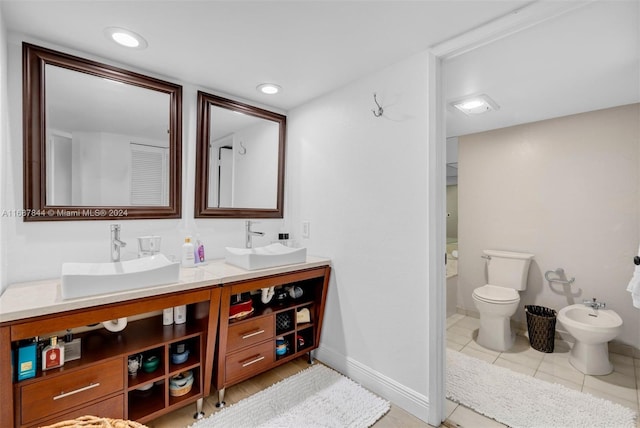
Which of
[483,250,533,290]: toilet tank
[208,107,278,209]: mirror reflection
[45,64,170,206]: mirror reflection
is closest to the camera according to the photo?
[45,64,170,206]: mirror reflection

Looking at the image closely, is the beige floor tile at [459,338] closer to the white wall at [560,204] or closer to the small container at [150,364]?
the white wall at [560,204]

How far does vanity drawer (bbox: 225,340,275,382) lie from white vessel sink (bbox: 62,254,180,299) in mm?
661

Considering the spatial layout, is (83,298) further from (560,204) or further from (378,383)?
(560,204)

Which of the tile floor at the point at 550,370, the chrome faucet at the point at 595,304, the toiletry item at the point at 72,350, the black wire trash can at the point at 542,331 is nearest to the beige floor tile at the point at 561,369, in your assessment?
the tile floor at the point at 550,370

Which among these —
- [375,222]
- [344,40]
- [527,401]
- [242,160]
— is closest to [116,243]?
[242,160]

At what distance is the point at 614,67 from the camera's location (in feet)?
5.80

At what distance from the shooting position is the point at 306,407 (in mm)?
1744

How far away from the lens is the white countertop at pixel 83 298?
114 centimetres

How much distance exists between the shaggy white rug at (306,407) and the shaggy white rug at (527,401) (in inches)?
23.4

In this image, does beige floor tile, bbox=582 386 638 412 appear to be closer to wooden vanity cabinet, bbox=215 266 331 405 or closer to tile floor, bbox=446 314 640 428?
tile floor, bbox=446 314 640 428

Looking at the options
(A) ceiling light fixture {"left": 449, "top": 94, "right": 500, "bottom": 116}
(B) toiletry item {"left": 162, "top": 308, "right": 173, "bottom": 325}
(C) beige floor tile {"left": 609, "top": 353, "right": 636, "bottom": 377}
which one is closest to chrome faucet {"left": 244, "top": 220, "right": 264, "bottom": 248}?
(B) toiletry item {"left": 162, "top": 308, "right": 173, "bottom": 325}

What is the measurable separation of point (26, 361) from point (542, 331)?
3412mm

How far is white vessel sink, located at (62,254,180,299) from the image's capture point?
125cm

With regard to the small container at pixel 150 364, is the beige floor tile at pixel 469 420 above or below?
below
